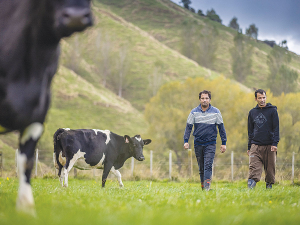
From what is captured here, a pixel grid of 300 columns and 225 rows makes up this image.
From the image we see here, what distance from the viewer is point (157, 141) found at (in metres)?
33.8

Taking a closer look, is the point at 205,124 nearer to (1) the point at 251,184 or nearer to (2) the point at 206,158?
(2) the point at 206,158

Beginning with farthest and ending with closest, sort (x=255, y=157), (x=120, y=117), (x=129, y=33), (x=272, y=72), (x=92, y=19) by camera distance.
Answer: (x=129, y=33) → (x=272, y=72) → (x=120, y=117) → (x=255, y=157) → (x=92, y=19)

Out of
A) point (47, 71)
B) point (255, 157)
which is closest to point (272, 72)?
point (255, 157)

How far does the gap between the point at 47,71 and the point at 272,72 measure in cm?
7617

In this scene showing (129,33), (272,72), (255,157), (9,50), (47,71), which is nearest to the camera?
(9,50)

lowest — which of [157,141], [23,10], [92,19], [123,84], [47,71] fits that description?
[157,141]

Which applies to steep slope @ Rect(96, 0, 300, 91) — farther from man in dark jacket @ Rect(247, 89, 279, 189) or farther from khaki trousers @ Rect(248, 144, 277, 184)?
khaki trousers @ Rect(248, 144, 277, 184)

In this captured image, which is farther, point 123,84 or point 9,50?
point 123,84

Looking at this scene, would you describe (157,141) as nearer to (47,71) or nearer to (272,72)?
(47,71)

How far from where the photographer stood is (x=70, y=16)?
7.56 ft

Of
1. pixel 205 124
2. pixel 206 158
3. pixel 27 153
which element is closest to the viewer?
pixel 27 153

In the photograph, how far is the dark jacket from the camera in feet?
23.2

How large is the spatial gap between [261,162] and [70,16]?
6037mm

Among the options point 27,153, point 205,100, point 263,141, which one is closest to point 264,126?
point 263,141
